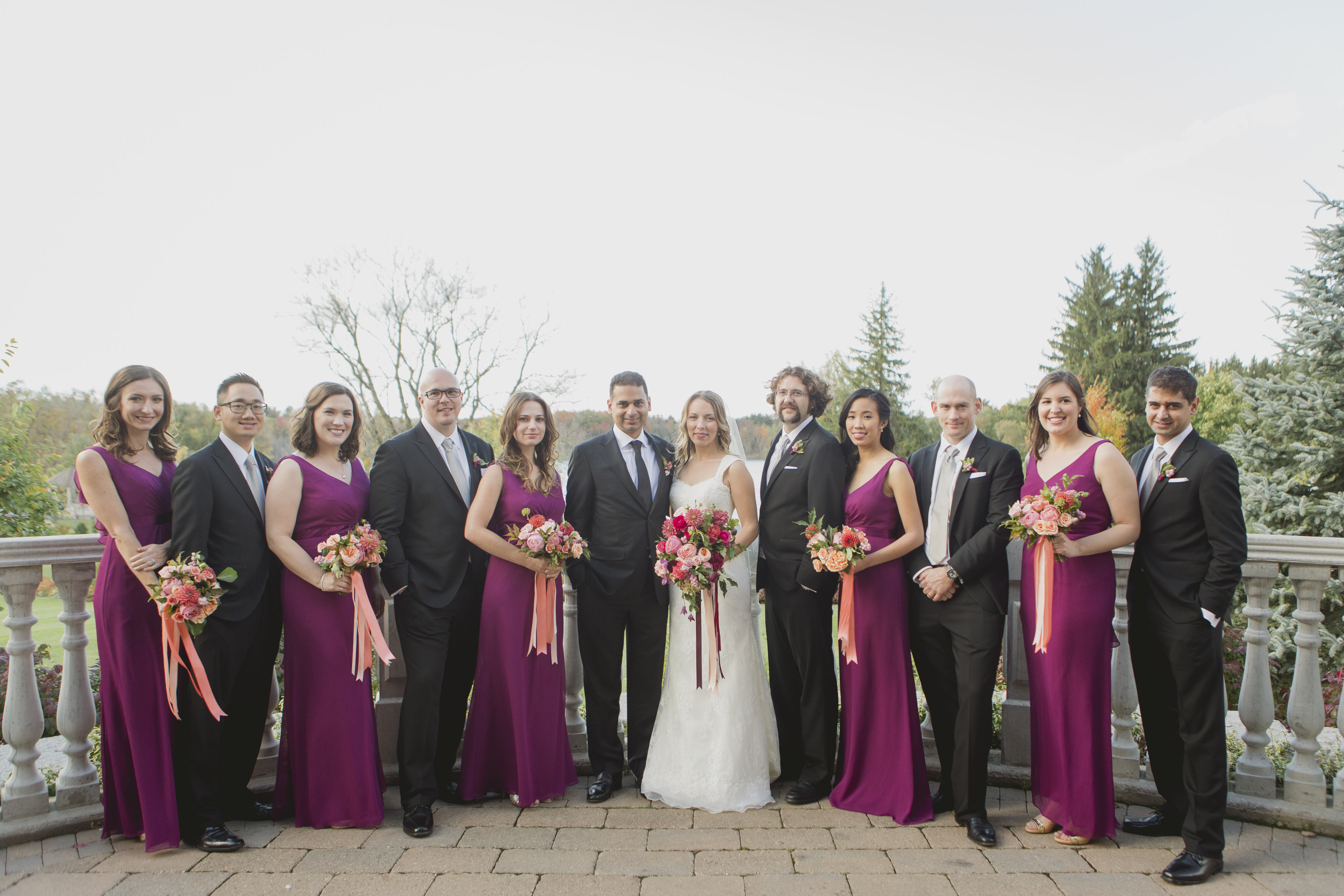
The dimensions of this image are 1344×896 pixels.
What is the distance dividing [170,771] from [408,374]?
94.9 feet

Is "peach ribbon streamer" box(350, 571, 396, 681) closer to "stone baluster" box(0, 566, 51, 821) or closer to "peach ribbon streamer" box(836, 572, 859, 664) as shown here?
"stone baluster" box(0, 566, 51, 821)

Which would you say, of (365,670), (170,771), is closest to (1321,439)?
(365,670)

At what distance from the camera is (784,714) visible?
439 centimetres

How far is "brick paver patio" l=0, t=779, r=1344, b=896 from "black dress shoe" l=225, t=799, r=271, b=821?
5cm

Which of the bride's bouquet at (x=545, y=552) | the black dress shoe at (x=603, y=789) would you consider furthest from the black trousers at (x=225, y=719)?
the black dress shoe at (x=603, y=789)

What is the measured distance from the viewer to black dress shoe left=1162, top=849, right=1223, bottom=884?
10.7ft

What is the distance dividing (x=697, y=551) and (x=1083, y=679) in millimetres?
1993

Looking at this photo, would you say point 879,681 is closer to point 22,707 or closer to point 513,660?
point 513,660

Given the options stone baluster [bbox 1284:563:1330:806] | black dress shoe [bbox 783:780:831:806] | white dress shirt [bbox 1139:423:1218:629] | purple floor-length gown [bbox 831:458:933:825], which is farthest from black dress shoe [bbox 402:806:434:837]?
stone baluster [bbox 1284:563:1330:806]

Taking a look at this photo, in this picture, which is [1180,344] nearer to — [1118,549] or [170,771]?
[1118,549]

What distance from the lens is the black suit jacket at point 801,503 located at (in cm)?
414

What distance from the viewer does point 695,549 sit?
3914mm

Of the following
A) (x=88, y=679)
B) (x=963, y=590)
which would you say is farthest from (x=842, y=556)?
(x=88, y=679)

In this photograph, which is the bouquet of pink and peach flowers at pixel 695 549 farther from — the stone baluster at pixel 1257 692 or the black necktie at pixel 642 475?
the stone baluster at pixel 1257 692
